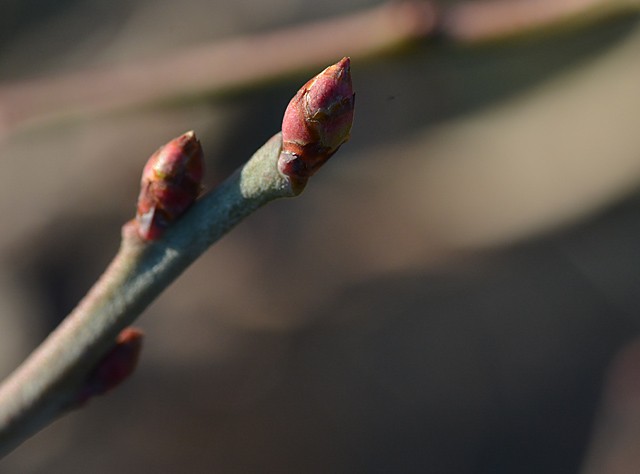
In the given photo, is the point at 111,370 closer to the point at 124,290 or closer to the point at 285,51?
the point at 124,290

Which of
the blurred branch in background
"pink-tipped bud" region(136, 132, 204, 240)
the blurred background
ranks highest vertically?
"pink-tipped bud" region(136, 132, 204, 240)

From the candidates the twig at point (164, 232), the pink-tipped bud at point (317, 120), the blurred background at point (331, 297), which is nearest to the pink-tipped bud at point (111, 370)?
the twig at point (164, 232)

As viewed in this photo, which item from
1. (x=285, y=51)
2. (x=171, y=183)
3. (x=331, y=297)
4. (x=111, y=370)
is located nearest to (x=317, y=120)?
(x=171, y=183)

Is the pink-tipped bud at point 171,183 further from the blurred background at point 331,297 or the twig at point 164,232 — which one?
the blurred background at point 331,297

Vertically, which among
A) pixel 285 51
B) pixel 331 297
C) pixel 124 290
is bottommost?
pixel 331 297

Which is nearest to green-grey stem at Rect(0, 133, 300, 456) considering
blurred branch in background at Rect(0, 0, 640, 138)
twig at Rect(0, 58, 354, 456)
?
twig at Rect(0, 58, 354, 456)

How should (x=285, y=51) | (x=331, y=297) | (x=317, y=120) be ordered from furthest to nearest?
(x=331, y=297) < (x=285, y=51) < (x=317, y=120)

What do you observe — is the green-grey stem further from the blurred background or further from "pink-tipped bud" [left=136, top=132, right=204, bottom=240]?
the blurred background
